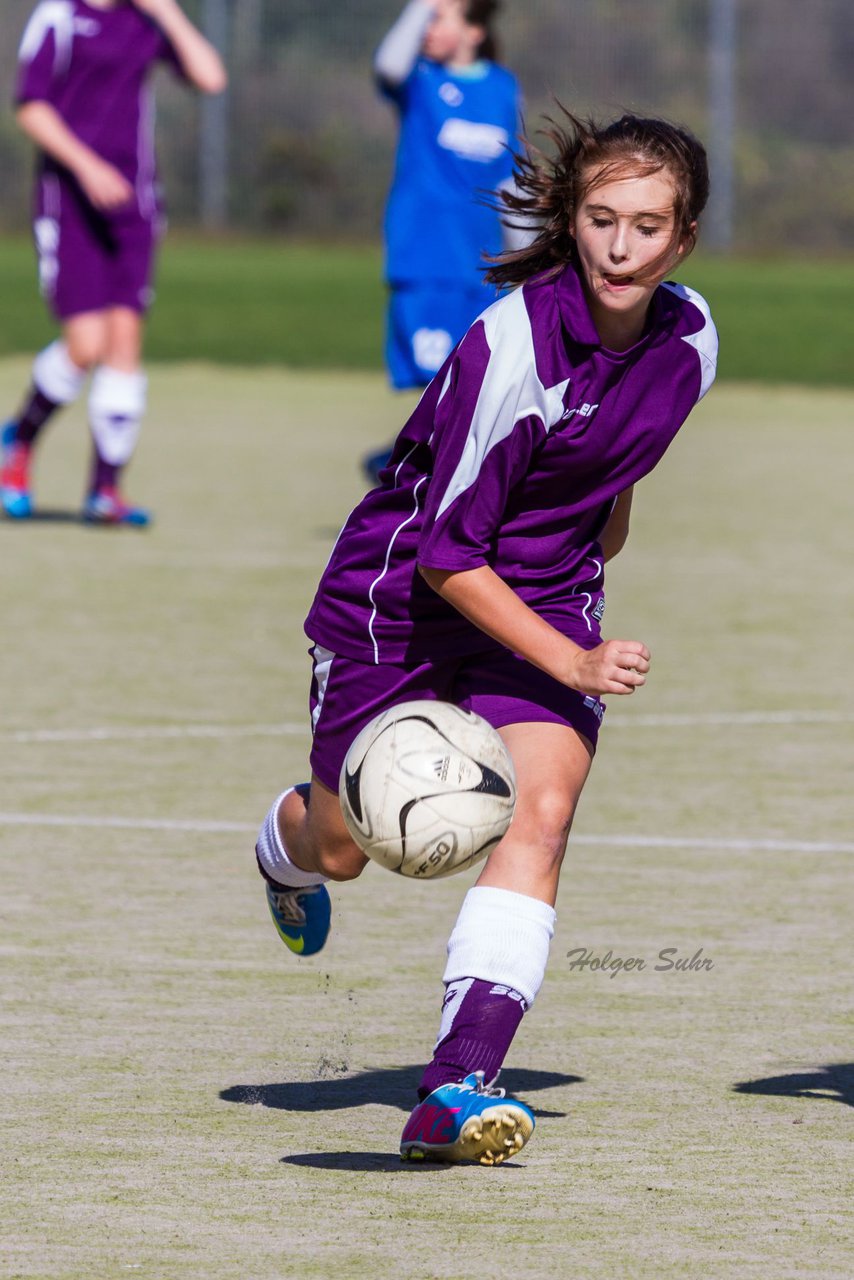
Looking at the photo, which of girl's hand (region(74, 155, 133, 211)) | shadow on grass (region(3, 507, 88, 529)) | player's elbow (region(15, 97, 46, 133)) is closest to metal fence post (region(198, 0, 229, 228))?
shadow on grass (region(3, 507, 88, 529))

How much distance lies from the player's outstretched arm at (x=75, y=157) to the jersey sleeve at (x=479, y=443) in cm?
728

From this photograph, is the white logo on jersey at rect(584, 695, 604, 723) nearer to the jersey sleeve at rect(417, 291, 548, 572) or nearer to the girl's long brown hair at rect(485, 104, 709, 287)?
the jersey sleeve at rect(417, 291, 548, 572)

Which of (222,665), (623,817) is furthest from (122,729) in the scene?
(623,817)

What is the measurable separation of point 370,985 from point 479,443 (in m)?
1.40

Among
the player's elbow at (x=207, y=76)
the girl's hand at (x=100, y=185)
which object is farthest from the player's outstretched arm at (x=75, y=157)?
the player's elbow at (x=207, y=76)

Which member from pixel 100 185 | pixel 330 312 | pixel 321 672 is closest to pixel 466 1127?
pixel 321 672

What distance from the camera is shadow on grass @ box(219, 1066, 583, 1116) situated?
14.1ft

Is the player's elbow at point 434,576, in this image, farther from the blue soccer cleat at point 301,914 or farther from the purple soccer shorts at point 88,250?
the purple soccer shorts at point 88,250

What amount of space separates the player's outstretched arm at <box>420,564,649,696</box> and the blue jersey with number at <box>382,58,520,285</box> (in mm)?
6997

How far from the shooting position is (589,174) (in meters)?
4.18

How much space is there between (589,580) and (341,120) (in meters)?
36.5

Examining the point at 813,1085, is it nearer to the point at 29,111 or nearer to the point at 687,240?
the point at 687,240

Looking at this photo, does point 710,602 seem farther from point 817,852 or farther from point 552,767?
point 552,767

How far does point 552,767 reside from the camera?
415 cm
